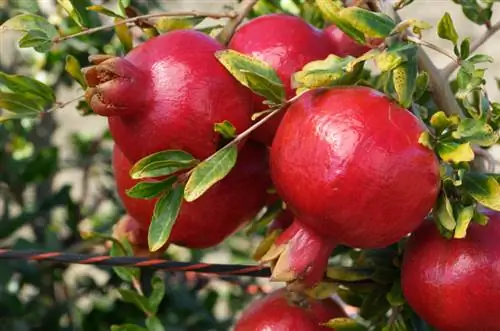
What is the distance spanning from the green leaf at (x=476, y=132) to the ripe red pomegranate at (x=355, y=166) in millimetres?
27

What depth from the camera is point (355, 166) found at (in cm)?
55

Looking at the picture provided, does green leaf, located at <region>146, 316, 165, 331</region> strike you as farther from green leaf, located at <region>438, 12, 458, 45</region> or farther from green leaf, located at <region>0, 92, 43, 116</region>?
green leaf, located at <region>438, 12, 458, 45</region>

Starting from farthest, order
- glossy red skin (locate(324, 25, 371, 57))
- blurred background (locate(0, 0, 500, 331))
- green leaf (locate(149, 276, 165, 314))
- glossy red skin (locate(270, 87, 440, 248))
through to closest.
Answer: blurred background (locate(0, 0, 500, 331)) → green leaf (locate(149, 276, 165, 314)) → glossy red skin (locate(324, 25, 371, 57)) → glossy red skin (locate(270, 87, 440, 248))

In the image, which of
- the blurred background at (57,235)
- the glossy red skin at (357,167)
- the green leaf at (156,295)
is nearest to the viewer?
the glossy red skin at (357,167)

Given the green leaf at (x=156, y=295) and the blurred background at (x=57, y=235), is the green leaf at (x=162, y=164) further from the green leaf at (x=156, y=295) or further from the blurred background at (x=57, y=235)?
the blurred background at (x=57, y=235)

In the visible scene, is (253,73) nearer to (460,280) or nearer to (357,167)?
(357,167)

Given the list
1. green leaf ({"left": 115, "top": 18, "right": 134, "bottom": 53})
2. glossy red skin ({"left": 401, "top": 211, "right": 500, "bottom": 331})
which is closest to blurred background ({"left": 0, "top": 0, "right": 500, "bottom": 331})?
green leaf ({"left": 115, "top": 18, "right": 134, "bottom": 53})

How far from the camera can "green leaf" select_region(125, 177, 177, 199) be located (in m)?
0.60

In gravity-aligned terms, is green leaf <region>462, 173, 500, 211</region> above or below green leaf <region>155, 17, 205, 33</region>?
below

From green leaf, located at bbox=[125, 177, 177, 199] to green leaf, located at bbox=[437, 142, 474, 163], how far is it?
0.17m

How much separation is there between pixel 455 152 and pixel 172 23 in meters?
0.23

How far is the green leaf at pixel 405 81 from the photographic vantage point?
57 centimetres

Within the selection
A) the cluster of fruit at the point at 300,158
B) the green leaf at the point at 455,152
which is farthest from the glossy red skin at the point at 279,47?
the green leaf at the point at 455,152

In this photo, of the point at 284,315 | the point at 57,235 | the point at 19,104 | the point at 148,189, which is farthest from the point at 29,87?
the point at 57,235
